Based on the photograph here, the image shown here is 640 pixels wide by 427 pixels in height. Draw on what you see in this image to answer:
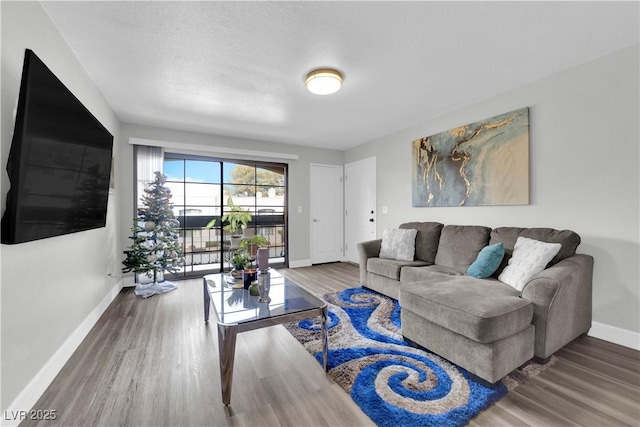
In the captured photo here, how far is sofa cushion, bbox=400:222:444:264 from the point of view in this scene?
3443 mm

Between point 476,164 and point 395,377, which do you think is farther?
point 476,164

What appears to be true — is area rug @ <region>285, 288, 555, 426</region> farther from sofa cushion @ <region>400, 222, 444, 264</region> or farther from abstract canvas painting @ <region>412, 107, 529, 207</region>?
abstract canvas painting @ <region>412, 107, 529, 207</region>

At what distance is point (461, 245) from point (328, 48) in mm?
2468

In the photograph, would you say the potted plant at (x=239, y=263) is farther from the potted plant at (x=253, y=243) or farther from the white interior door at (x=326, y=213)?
the white interior door at (x=326, y=213)

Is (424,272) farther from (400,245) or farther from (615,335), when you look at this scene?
(615,335)

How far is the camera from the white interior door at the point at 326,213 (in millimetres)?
5582

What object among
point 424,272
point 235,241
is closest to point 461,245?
point 424,272

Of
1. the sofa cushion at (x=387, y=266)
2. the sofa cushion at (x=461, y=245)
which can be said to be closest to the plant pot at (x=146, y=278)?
the sofa cushion at (x=387, y=266)

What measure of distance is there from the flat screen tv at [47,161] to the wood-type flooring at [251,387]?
1.02 m

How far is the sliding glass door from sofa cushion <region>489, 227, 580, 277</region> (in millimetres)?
3606

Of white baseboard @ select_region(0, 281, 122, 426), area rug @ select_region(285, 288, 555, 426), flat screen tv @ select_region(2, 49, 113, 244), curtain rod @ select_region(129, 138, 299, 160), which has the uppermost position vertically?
curtain rod @ select_region(129, 138, 299, 160)

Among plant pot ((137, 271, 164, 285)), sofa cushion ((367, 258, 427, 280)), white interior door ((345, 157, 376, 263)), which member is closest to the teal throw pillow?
sofa cushion ((367, 258, 427, 280))

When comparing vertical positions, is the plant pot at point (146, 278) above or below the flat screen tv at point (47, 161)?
below

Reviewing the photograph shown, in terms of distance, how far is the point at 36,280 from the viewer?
1.66 metres
